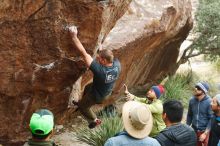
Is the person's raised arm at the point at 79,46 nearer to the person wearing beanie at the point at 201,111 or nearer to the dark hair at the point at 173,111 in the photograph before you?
the dark hair at the point at 173,111

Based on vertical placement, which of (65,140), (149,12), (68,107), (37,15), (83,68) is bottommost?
(65,140)

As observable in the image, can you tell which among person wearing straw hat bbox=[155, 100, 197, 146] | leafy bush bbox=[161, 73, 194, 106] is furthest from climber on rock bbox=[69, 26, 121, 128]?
leafy bush bbox=[161, 73, 194, 106]

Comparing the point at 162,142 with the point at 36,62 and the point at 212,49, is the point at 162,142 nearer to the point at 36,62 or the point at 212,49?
the point at 36,62

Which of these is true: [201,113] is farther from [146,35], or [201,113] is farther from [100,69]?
[146,35]

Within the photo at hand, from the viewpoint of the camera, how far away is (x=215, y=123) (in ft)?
23.9

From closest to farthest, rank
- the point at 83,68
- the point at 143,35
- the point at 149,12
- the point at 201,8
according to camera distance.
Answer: the point at 83,68 < the point at 143,35 < the point at 149,12 < the point at 201,8

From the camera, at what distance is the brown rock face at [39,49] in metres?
7.11

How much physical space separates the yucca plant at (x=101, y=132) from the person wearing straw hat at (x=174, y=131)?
3.49 metres

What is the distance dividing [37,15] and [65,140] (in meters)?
3.84

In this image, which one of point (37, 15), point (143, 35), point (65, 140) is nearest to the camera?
point (37, 15)

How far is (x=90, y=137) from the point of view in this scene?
950 cm

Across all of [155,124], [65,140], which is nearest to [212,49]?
[65,140]

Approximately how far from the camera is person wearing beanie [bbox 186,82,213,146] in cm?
808

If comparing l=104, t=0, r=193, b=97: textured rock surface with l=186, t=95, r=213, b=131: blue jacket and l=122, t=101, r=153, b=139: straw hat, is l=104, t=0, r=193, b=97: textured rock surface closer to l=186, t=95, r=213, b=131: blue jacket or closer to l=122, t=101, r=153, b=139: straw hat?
l=186, t=95, r=213, b=131: blue jacket
